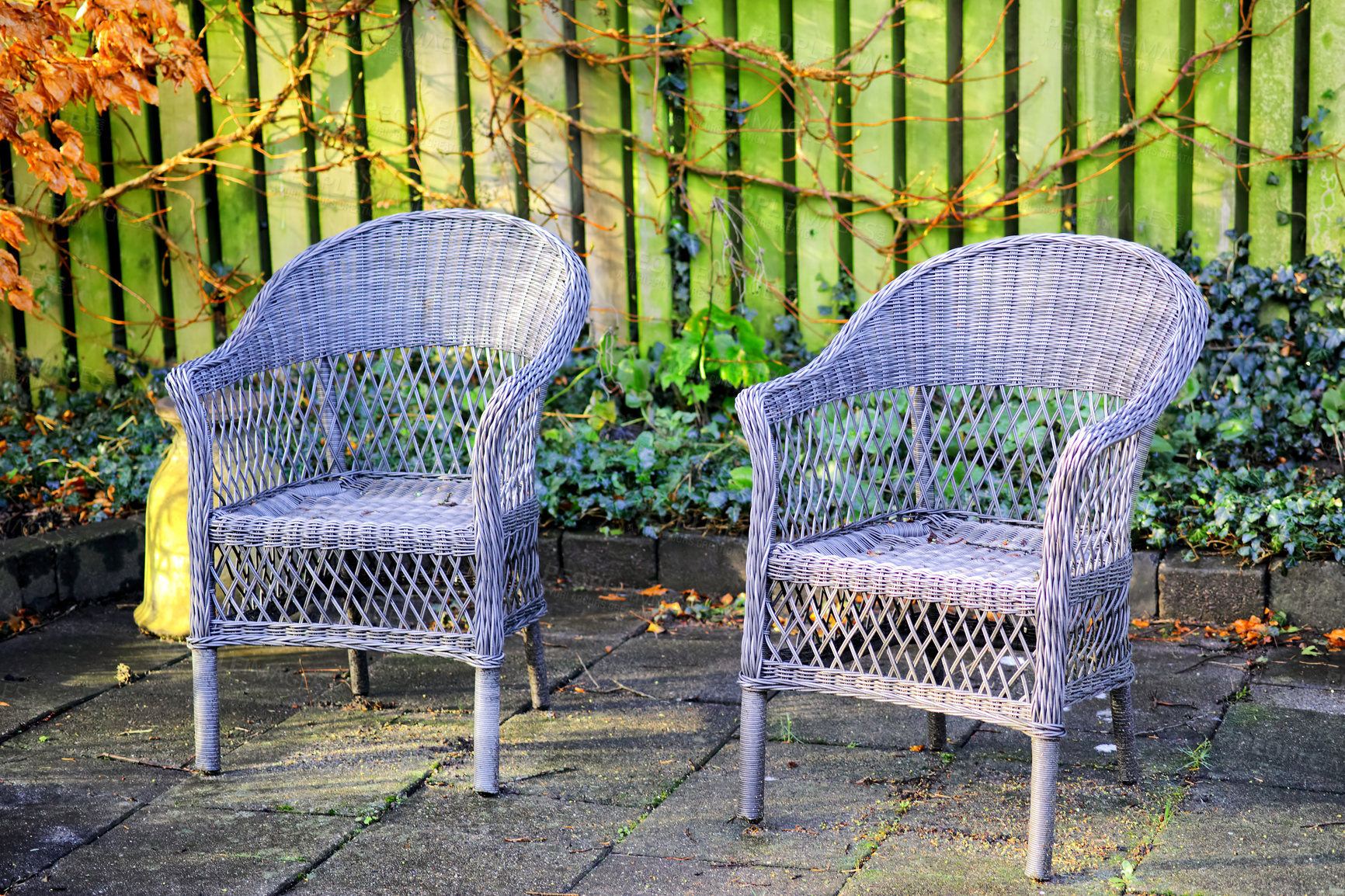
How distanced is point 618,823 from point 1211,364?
99.2 inches

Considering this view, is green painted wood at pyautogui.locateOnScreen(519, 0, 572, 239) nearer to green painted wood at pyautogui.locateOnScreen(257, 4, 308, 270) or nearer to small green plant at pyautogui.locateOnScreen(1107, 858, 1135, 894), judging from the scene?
→ green painted wood at pyautogui.locateOnScreen(257, 4, 308, 270)

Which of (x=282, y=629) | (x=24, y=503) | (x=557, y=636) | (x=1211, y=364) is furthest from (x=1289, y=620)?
(x=24, y=503)

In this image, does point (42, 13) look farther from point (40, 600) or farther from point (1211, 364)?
point (1211, 364)

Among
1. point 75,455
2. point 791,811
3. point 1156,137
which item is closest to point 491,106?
point 75,455

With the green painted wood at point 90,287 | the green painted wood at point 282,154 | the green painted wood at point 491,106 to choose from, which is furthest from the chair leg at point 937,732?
the green painted wood at point 90,287

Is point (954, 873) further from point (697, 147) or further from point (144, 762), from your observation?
point (697, 147)

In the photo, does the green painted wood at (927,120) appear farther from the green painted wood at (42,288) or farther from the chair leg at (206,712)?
the green painted wood at (42,288)

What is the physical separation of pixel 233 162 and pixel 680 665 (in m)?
2.68

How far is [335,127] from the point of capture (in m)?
4.50

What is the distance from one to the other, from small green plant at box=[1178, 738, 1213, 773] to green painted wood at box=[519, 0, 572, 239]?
8.54 feet

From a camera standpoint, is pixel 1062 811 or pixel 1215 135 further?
pixel 1215 135

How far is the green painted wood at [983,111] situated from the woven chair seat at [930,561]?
5.82ft

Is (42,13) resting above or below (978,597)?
above

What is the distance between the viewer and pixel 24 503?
12.6ft
